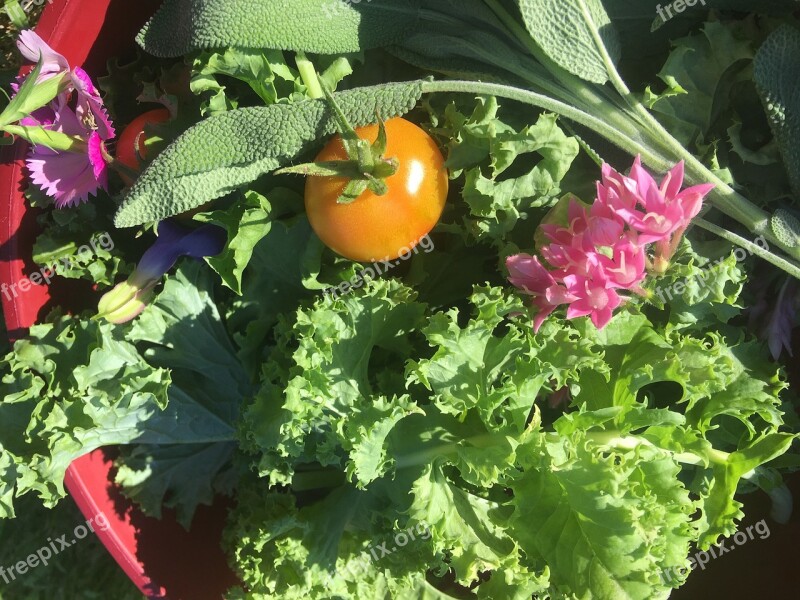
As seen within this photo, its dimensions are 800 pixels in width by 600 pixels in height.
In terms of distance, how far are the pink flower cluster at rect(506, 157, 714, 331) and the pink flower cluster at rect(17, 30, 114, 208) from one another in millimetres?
Answer: 529

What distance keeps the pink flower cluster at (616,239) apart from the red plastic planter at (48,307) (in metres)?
0.62

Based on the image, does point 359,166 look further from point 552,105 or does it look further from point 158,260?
point 158,260

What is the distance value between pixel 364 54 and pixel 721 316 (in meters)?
0.54

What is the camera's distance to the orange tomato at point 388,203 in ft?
2.68

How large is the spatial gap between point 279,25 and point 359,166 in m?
0.17

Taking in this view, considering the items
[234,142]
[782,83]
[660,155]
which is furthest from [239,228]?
[782,83]

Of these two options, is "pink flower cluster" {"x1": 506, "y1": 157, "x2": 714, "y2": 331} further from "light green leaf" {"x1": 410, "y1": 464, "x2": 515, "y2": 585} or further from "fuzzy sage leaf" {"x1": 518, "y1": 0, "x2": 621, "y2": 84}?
"light green leaf" {"x1": 410, "y1": 464, "x2": 515, "y2": 585}

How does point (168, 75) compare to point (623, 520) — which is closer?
point (623, 520)

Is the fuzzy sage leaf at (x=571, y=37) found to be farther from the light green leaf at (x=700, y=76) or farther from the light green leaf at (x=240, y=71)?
the light green leaf at (x=240, y=71)

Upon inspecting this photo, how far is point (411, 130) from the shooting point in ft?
2.79

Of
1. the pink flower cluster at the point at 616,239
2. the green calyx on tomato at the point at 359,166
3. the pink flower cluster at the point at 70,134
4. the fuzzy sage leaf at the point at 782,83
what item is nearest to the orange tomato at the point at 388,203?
the green calyx on tomato at the point at 359,166

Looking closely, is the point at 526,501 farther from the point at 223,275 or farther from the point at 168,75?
→ the point at 168,75

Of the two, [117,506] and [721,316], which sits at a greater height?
[721,316]

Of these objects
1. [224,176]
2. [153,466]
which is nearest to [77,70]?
[224,176]
